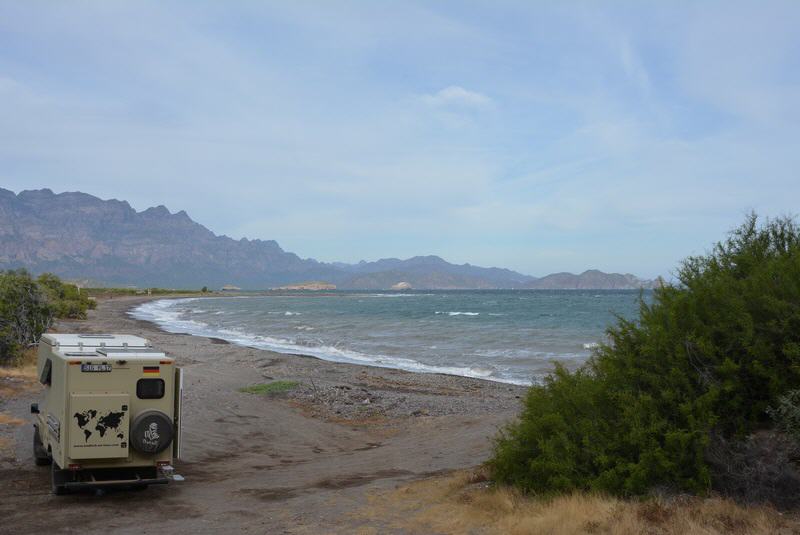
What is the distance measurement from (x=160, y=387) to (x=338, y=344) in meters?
32.2

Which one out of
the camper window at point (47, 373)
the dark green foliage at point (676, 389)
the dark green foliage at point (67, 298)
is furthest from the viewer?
the dark green foliage at point (67, 298)

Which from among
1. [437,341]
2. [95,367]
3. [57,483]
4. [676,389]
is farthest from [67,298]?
[676,389]

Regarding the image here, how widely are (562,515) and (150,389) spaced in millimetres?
5787

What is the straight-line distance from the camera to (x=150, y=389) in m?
9.60

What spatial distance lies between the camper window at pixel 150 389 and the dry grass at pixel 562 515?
3.32m

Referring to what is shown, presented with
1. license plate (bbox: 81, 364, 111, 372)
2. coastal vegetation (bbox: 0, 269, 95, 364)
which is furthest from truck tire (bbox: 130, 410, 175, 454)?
coastal vegetation (bbox: 0, 269, 95, 364)

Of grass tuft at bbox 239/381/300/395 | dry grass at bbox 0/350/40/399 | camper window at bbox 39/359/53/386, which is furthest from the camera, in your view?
grass tuft at bbox 239/381/300/395

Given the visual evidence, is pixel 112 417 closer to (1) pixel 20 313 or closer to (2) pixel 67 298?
(1) pixel 20 313

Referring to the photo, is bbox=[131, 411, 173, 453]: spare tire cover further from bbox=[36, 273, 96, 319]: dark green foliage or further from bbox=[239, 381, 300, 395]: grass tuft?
bbox=[36, 273, 96, 319]: dark green foliage

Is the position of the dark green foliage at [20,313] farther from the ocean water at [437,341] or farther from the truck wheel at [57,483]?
the truck wheel at [57,483]

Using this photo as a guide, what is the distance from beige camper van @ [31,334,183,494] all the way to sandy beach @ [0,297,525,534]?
0.37m

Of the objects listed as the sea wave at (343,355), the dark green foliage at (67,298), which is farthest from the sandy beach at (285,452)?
the dark green foliage at (67,298)

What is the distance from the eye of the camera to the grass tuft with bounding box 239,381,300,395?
→ 21.3 m

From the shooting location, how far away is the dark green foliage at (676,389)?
307 inches
